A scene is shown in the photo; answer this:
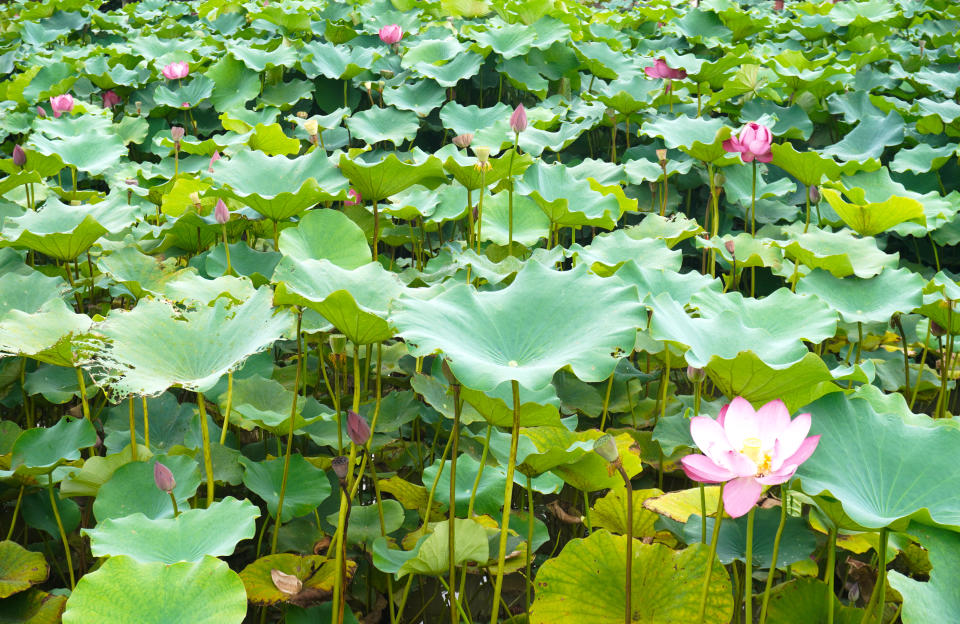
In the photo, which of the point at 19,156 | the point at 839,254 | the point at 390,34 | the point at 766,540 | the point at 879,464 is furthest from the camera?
the point at 390,34

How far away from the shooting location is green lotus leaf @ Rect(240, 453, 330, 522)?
52.4 inches

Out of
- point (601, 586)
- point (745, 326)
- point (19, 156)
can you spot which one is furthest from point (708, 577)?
point (19, 156)

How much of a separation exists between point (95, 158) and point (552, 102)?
159 centimetres

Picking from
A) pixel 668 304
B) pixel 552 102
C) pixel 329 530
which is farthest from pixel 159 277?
pixel 552 102

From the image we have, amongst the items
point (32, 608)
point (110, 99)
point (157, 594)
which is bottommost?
point (110, 99)

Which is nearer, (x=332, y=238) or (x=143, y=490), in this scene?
(x=143, y=490)

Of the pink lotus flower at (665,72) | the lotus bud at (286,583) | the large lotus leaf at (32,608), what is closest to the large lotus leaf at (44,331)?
the large lotus leaf at (32,608)

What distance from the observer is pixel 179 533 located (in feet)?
3.47

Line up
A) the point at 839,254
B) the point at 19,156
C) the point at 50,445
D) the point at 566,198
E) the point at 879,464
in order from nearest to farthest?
1. the point at 879,464
2. the point at 50,445
3. the point at 839,254
4. the point at 566,198
5. the point at 19,156

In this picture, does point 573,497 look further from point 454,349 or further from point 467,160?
point 467,160

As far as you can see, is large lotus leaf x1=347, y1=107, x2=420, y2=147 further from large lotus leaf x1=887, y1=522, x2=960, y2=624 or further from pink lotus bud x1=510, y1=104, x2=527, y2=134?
large lotus leaf x1=887, y1=522, x2=960, y2=624

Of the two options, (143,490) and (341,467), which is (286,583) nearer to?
(341,467)

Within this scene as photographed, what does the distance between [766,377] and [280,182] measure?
1.19m

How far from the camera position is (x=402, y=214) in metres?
1.97
